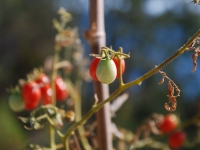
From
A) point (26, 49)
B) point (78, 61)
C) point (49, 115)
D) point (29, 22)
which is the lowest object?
point (49, 115)

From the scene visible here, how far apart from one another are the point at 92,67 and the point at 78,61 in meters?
0.22

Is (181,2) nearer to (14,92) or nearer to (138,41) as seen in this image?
(138,41)

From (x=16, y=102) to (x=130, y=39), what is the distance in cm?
110

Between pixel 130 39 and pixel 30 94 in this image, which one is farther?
pixel 130 39

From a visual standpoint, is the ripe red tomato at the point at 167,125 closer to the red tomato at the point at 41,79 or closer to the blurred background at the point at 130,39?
the red tomato at the point at 41,79

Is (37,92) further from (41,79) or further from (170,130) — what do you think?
(170,130)

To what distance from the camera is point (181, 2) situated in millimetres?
1383

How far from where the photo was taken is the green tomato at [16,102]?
0.34m

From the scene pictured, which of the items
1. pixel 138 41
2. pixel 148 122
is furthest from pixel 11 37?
pixel 148 122

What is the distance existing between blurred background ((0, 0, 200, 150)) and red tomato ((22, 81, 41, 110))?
0.91 m

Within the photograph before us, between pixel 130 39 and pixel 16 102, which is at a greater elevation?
pixel 130 39

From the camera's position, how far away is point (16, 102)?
34 cm

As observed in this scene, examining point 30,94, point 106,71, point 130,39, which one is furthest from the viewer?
point 130,39

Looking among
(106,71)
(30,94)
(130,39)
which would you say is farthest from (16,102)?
(130,39)
